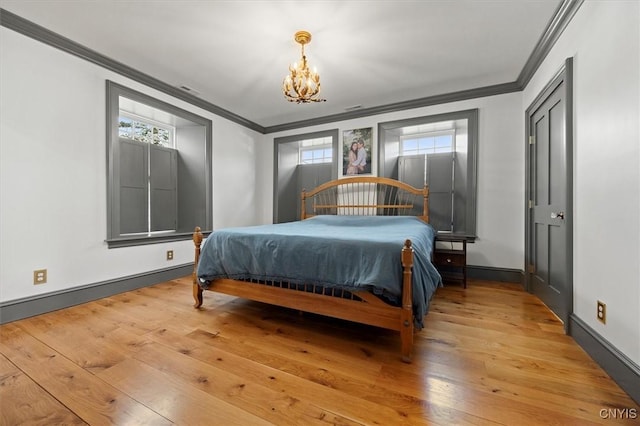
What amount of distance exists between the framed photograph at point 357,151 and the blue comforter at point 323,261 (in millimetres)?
2240

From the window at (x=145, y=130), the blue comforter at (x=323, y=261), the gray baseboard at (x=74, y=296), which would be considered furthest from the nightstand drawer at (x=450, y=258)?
the window at (x=145, y=130)

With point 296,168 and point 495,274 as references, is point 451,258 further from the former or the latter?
point 296,168

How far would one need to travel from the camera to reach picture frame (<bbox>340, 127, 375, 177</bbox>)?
4051mm

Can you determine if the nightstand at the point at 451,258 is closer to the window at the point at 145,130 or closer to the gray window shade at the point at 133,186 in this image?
the gray window shade at the point at 133,186

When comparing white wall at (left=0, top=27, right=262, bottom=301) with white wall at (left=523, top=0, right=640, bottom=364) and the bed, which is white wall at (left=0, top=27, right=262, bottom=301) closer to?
the bed

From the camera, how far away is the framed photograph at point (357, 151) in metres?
4.05

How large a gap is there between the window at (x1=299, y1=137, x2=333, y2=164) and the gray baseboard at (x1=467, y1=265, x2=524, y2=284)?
281 cm

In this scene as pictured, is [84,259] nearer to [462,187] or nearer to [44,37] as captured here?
[44,37]

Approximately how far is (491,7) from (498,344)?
8.21ft

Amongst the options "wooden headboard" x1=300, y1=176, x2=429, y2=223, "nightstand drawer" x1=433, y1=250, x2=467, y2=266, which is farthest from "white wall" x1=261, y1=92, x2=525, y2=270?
"wooden headboard" x1=300, y1=176, x2=429, y2=223

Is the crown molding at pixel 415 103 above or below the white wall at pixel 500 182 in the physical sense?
above

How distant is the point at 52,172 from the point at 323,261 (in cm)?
257

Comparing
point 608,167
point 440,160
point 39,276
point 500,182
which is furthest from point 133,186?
point 500,182

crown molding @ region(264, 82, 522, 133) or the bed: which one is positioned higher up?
crown molding @ region(264, 82, 522, 133)
